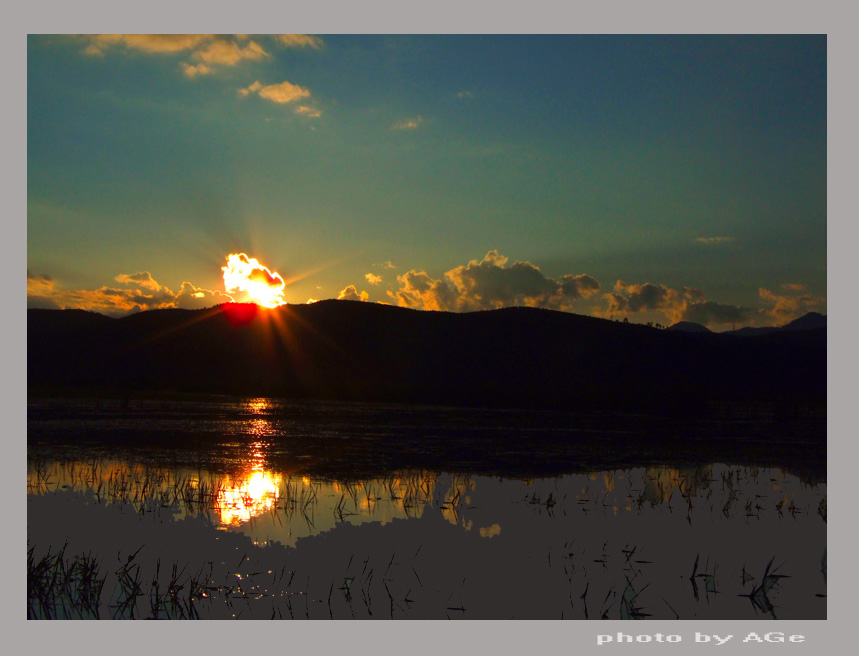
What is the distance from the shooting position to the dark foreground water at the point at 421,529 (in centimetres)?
1006

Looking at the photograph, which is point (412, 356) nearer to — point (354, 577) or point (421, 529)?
point (421, 529)

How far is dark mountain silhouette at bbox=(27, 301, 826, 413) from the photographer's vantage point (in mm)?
70562

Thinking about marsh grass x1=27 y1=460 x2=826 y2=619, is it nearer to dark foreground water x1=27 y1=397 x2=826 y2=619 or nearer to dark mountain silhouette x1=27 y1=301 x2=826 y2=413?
dark foreground water x1=27 y1=397 x2=826 y2=619

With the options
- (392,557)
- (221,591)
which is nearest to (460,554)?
(392,557)

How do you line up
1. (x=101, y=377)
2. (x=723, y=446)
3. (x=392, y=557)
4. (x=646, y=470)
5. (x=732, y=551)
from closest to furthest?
(x=392, y=557) → (x=732, y=551) → (x=646, y=470) → (x=723, y=446) → (x=101, y=377)

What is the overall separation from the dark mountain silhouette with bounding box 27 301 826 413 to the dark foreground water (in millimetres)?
36062

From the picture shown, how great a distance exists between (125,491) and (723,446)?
21.8 metres

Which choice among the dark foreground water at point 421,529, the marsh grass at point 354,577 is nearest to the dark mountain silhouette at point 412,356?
the dark foreground water at point 421,529

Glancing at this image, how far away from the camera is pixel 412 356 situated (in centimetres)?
8850

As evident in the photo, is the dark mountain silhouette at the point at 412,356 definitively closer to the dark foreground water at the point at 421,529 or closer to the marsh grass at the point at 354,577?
the dark foreground water at the point at 421,529

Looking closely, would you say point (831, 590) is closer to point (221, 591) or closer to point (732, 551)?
point (732, 551)

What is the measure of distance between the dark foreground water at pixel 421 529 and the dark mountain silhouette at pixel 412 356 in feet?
118

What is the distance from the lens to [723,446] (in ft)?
89.9

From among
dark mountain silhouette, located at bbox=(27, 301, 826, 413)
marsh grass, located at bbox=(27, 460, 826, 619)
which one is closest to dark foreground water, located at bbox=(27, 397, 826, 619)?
marsh grass, located at bbox=(27, 460, 826, 619)
